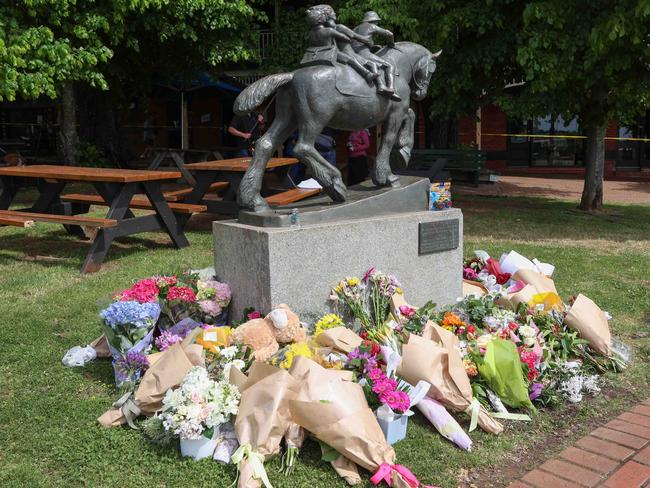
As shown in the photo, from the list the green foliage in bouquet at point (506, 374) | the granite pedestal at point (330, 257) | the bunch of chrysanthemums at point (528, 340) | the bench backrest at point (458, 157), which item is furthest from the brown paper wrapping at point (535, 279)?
the bench backrest at point (458, 157)

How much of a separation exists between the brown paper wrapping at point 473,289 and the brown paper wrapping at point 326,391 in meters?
2.21

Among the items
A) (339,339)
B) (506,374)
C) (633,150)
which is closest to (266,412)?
(339,339)

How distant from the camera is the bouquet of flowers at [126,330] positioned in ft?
11.7

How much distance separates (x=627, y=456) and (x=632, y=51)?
262 inches

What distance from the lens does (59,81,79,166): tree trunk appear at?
45.3ft

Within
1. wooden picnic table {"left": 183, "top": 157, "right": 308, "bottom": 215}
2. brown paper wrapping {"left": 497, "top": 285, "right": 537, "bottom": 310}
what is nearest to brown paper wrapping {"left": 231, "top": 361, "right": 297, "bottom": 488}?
brown paper wrapping {"left": 497, "top": 285, "right": 537, "bottom": 310}

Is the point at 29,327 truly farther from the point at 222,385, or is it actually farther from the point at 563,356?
the point at 563,356

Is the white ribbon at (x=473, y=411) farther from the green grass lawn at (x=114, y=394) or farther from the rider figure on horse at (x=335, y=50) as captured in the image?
the rider figure on horse at (x=335, y=50)

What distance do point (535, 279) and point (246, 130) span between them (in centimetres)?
676

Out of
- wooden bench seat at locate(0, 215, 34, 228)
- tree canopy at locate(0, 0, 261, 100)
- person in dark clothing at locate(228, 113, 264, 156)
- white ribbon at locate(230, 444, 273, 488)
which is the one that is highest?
tree canopy at locate(0, 0, 261, 100)

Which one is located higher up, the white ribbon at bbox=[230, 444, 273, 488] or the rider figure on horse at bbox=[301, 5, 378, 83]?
the rider figure on horse at bbox=[301, 5, 378, 83]

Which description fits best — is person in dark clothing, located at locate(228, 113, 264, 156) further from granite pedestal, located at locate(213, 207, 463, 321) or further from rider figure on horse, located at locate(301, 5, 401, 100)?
granite pedestal, located at locate(213, 207, 463, 321)

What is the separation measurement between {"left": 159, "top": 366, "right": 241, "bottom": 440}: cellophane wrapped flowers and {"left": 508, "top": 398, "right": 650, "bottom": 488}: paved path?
1295mm

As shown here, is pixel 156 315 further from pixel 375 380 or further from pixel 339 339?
pixel 375 380
